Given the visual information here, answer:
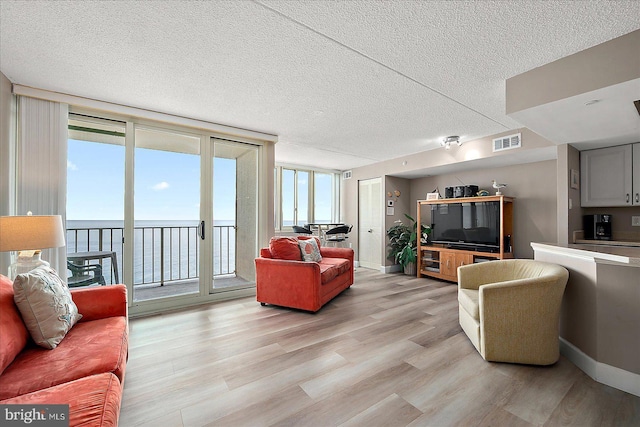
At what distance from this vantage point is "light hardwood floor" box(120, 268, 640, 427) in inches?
64.3

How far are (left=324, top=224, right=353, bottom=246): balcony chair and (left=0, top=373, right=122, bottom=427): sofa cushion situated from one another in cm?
465

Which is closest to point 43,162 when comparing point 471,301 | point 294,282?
point 294,282

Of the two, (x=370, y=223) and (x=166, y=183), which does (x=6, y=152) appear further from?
(x=370, y=223)

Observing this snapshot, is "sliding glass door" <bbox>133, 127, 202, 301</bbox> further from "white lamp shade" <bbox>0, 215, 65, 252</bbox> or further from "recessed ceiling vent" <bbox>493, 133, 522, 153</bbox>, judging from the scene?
"recessed ceiling vent" <bbox>493, 133, 522, 153</bbox>

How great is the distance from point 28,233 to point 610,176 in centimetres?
599

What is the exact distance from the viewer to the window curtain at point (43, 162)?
8.82 feet

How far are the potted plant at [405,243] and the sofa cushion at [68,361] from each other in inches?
193

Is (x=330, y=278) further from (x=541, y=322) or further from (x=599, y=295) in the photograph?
(x=599, y=295)

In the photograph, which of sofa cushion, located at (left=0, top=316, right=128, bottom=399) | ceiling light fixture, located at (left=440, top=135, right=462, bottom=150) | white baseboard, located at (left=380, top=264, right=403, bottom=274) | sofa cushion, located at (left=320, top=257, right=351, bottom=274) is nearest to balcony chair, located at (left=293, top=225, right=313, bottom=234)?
sofa cushion, located at (left=320, top=257, right=351, bottom=274)

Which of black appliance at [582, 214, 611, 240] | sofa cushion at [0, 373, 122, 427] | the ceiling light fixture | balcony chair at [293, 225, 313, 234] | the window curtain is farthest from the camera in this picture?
balcony chair at [293, 225, 313, 234]

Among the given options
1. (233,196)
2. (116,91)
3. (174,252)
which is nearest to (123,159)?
(116,91)

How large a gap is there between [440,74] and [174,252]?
498 cm

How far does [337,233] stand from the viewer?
19.1 ft

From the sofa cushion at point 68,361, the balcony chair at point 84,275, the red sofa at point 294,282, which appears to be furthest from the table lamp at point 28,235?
the red sofa at point 294,282
